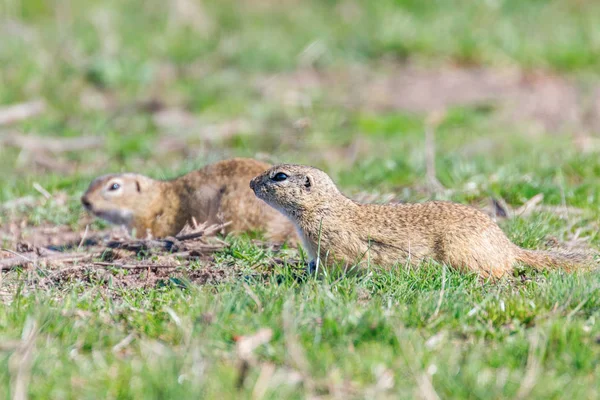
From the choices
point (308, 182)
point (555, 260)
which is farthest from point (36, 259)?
point (555, 260)

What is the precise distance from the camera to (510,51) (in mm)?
11344

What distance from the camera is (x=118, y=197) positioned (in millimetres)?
6574

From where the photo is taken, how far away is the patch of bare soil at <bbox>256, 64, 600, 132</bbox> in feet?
33.7

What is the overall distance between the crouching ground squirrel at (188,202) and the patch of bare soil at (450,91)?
12.8 feet

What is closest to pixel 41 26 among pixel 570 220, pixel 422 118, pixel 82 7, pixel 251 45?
pixel 82 7

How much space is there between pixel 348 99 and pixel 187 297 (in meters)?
6.44

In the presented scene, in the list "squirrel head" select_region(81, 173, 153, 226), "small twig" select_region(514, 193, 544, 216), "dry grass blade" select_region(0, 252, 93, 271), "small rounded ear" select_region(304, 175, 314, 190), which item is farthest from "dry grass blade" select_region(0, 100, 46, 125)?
"small twig" select_region(514, 193, 544, 216)

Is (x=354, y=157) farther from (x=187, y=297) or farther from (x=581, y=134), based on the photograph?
(x=187, y=297)

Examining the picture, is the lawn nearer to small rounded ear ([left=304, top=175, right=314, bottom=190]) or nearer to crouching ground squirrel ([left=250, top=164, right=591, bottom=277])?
crouching ground squirrel ([left=250, top=164, right=591, bottom=277])

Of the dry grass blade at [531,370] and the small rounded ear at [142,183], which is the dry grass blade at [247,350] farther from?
the small rounded ear at [142,183]

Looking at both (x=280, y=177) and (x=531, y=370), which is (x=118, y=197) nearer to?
(x=280, y=177)

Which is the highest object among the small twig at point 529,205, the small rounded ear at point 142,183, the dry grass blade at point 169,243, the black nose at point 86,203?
the small twig at point 529,205

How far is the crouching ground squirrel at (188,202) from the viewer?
597 centimetres

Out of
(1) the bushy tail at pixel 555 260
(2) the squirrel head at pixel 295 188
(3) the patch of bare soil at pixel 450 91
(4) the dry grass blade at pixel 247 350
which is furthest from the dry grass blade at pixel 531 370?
(3) the patch of bare soil at pixel 450 91
